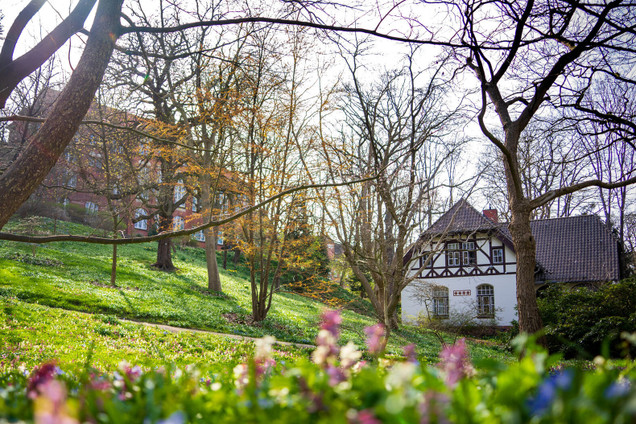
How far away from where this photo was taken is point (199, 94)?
45.0 feet

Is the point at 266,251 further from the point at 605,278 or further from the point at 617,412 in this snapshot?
the point at 605,278

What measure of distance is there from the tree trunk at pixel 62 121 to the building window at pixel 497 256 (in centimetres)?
2873

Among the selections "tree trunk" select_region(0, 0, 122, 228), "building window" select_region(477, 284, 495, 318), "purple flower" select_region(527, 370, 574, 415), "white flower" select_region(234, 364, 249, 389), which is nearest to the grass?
"tree trunk" select_region(0, 0, 122, 228)

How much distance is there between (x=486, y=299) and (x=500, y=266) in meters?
2.39

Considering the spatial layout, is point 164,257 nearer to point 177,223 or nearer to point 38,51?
point 177,223

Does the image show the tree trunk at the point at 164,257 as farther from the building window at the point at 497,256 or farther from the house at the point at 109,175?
the building window at the point at 497,256

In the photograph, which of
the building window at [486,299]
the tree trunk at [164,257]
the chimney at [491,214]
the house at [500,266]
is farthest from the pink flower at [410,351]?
the chimney at [491,214]

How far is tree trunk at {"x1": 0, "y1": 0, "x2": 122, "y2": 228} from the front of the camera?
4.02 meters

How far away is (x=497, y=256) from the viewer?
29.2 meters

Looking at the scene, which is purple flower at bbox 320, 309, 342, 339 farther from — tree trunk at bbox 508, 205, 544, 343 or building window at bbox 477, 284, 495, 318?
building window at bbox 477, 284, 495, 318

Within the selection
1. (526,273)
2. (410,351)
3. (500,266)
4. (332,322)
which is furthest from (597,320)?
(332,322)

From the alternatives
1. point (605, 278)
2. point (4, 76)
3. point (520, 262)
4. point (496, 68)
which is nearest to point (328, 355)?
point (4, 76)

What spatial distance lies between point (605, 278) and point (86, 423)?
29565 mm

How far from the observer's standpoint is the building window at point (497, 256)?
2909cm
